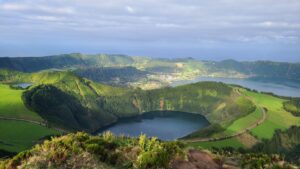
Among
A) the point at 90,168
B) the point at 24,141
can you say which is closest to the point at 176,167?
the point at 90,168

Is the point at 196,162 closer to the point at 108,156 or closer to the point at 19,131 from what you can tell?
the point at 108,156

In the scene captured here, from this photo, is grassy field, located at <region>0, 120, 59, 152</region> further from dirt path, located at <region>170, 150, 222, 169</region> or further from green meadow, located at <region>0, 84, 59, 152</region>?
dirt path, located at <region>170, 150, 222, 169</region>

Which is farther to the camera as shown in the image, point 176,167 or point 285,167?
point 285,167

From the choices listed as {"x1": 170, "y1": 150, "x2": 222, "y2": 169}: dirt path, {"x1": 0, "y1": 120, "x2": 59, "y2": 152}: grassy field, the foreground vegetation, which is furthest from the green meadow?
{"x1": 170, "y1": 150, "x2": 222, "y2": 169}: dirt path

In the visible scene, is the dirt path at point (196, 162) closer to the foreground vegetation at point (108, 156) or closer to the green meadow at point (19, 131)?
the foreground vegetation at point (108, 156)

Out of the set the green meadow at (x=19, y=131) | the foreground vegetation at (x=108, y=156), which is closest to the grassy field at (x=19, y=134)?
the green meadow at (x=19, y=131)

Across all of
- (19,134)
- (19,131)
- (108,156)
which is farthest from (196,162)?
(19,131)

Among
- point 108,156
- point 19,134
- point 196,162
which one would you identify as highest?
point 108,156

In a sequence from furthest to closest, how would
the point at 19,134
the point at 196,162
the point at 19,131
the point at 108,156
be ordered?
the point at 19,131 → the point at 19,134 → the point at 196,162 → the point at 108,156

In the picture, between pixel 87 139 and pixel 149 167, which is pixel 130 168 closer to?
pixel 149 167
